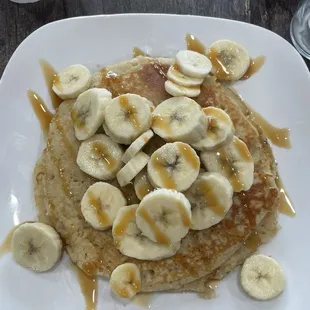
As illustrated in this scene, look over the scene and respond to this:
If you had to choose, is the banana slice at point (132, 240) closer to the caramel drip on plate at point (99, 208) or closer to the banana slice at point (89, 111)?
the caramel drip on plate at point (99, 208)

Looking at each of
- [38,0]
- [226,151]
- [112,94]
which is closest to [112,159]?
[112,94]

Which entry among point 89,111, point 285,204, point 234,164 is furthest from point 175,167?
point 285,204

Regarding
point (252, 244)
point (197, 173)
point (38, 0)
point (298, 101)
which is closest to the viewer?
point (197, 173)

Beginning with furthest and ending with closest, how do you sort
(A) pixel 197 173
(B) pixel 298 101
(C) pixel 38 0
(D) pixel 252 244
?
(C) pixel 38 0, (B) pixel 298 101, (D) pixel 252 244, (A) pixel 197 173

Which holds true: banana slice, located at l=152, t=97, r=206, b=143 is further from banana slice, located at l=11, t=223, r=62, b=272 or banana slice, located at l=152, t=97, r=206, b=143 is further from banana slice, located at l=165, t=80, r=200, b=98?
banana slice, located at l=11, t=223, r=62, b=272

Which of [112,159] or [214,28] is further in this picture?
[214,28]

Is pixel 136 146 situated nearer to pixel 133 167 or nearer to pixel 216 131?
pixel 133 167

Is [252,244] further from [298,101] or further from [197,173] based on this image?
[298,101]

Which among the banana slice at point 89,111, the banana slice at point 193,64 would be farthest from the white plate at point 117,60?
the banana slice at point 89,111
